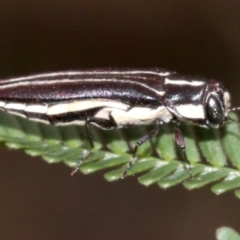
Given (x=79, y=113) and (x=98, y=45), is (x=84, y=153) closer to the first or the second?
(x=79, y=113)

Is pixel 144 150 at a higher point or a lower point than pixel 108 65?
lower

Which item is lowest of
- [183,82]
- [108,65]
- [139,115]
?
[139,115]

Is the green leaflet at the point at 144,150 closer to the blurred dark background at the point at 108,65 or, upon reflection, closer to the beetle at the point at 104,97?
the beetle at the point at 104,97

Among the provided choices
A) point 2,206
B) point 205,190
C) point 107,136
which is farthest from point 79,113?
point 2,206

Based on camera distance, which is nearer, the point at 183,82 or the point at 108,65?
the point at 183,82

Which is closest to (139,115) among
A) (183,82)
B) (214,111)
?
(183,82)

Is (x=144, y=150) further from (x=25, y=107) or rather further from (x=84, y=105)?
(x=25, y=107)
